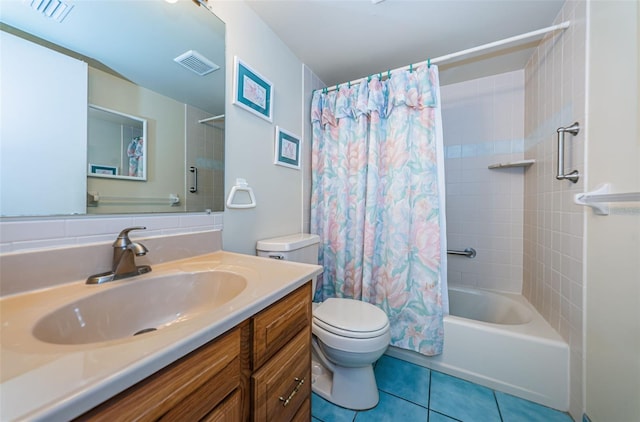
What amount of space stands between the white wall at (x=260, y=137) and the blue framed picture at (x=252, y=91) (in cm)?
3

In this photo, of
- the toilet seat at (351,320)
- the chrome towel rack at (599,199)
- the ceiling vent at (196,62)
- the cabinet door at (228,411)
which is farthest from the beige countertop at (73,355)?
the chrome towel rack at (599,199)

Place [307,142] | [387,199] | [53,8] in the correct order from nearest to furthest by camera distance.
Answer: [53,8] → [387,199] → [307,142]

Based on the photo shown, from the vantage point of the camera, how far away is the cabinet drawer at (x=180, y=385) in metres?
0.35

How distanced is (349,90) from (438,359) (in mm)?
1895

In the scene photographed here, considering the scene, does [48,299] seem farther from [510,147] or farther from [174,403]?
[510,147]

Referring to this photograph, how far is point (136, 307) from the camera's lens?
70 centimetres

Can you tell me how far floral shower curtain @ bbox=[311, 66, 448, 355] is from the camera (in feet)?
4.74

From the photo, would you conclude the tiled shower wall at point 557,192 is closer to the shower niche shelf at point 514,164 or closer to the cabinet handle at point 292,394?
the shower niche shelf at point 514,164

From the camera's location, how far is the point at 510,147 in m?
1.93

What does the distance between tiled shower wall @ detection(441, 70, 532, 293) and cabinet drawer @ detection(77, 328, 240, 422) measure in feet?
6.85

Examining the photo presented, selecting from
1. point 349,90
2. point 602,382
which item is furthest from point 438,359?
point 349,90

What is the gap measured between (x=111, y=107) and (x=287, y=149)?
95 cm

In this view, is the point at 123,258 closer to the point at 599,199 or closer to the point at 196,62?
the point at 196,62

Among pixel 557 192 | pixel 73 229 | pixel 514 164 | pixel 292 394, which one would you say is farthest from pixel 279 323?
pixel 514 164
